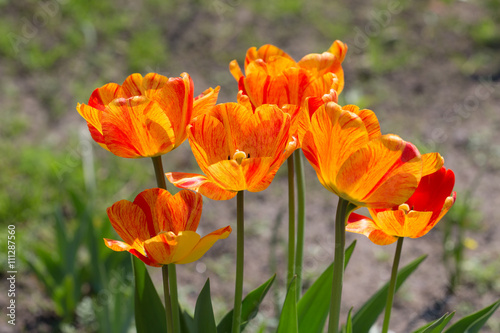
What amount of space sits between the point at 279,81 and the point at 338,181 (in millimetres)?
284

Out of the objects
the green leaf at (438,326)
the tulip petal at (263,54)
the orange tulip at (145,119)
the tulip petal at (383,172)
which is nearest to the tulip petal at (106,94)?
the orange tulip at (145,119)

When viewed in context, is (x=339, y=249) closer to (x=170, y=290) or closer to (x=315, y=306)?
(x=170, y=290)

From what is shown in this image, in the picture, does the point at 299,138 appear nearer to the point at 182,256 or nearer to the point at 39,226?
the point at 182,256

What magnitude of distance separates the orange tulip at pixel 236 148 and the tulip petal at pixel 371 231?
210 millimetres

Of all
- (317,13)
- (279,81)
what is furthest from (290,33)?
(279,81)

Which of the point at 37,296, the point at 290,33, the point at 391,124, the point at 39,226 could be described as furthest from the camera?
the point at 290,33

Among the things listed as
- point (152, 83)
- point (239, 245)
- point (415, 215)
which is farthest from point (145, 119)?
point (415, 215)

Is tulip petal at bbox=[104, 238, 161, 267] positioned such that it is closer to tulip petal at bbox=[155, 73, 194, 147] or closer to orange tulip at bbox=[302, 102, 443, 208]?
tulip petal at bbox=[155, 73, 194, 147]

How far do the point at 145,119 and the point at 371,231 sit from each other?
1.43 ft

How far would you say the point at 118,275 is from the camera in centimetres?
216

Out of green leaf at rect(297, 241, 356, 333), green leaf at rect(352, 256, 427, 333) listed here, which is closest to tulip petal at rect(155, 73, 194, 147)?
green leaf at rect(297, 241, 356, 333)

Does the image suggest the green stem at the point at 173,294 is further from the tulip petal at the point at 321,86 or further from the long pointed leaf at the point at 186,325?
the tulip petal at the point at 321,86

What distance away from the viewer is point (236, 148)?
100 cm

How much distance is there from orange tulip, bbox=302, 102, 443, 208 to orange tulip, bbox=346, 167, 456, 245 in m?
0.08
